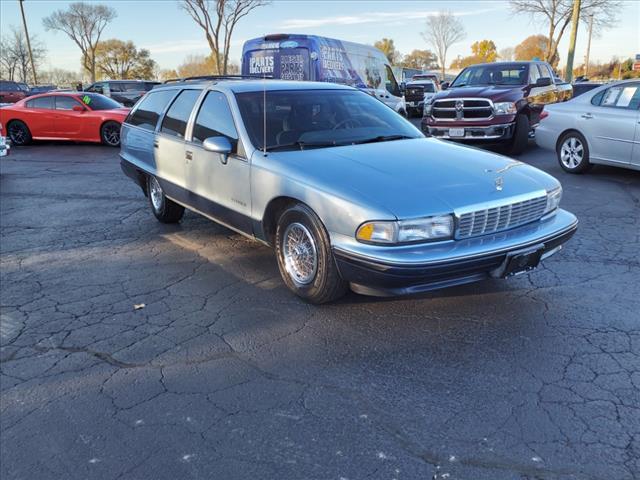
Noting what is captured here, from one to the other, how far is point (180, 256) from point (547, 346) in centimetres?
343

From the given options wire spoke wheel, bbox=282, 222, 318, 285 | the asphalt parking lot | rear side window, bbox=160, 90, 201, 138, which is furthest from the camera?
rear side window, bbox=160, 90, 201, 138

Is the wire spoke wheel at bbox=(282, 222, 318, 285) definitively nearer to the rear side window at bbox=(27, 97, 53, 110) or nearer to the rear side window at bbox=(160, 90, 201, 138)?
the rear side window at bbox=(160, 90, 201, 138)

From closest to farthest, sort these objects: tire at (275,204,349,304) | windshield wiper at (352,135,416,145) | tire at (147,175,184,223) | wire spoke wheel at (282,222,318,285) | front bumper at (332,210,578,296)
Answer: front bumper at (332,210,578,296), tire at (275,204,349,304), wire spoke wheel at (282,222,318,285), windshield wiper at (352,135,416,145), tire at (147,175,184,223)

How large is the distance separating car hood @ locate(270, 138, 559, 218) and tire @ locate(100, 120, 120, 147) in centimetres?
1155

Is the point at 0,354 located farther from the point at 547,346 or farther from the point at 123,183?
the point at 123,183

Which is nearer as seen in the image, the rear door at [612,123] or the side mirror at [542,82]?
the rear door at [612,123]

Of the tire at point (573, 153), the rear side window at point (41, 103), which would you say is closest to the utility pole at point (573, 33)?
the tire at point (573, 153)

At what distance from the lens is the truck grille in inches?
412

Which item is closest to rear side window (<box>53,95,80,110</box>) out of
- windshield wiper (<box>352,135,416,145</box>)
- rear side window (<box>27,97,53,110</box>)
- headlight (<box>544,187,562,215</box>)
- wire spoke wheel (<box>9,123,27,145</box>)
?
rear side window (<box>27,97,53,110</box>)

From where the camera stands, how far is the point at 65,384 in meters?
3.14

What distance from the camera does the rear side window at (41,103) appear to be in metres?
14.9

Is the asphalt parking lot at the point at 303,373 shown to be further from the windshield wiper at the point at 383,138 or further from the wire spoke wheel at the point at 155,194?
the windshield wiper at the point at 383,138

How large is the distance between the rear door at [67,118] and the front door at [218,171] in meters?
10.8

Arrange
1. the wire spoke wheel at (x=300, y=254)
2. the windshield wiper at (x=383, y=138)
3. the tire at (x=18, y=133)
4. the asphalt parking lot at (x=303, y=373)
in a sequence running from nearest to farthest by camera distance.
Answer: the asphalt parking lot at (x=303, y=373)
the wire spoke wheel at (x=300, y=254)
the windshield wiper at (x=383, y=138)
the tire at (x=18, y=133)
